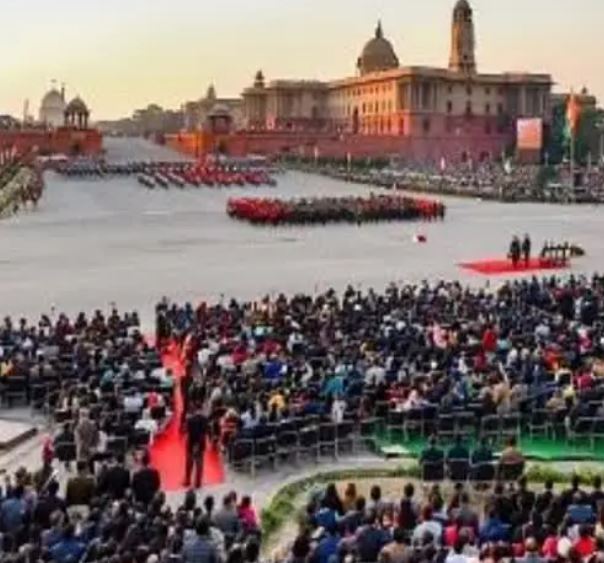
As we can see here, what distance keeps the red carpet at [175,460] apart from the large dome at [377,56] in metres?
144

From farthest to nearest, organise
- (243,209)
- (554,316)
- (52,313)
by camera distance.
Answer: (243,209) → (52,313) → (554,316)

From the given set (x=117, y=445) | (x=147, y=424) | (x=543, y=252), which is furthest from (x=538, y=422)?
(x=543, y=252)

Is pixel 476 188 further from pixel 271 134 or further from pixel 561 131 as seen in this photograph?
pixel 271 134

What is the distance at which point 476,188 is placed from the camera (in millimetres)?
78562

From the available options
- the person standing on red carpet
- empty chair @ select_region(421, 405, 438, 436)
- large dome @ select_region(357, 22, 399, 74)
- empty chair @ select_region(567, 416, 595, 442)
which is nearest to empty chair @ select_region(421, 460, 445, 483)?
empty chair @ select_region(421, 405, 438, 436)

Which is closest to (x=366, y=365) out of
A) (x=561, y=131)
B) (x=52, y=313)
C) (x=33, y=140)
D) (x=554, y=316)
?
(x=554, y=316)

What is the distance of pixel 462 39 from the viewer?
493 ft

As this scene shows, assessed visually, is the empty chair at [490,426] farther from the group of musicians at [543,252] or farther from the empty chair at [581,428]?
the group of musicians at [543,252]

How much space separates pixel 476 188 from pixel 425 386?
59.9 m

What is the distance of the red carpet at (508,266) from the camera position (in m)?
38.9

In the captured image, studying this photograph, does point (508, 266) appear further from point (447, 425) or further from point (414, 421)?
point (447, 425)

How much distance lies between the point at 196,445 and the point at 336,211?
1576 inches

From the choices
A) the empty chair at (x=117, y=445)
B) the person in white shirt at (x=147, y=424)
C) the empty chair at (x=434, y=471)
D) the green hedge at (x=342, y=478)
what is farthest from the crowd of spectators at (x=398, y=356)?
the empty chair at (x=434, y=471)

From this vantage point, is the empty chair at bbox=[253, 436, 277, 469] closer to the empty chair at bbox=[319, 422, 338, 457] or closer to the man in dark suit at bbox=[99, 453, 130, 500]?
the empty chair at bbox=[319, 422, 338, 457]
